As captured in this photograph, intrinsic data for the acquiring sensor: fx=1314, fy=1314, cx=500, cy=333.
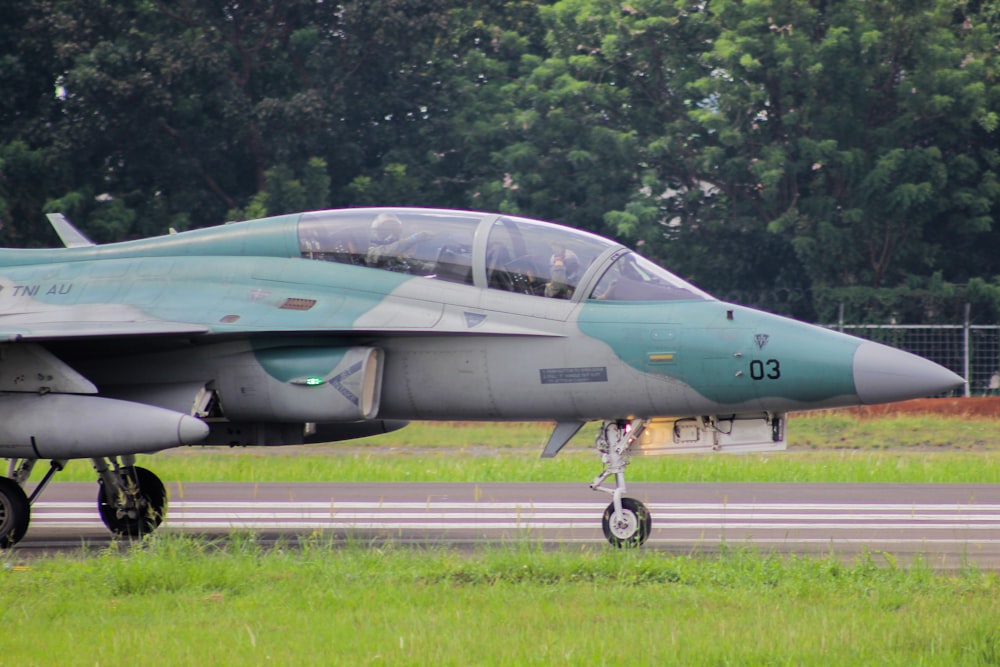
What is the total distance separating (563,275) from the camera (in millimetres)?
9773

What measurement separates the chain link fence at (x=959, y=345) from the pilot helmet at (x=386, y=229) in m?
18.5

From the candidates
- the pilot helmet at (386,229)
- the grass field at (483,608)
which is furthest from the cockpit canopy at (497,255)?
the grass field at (483,608)

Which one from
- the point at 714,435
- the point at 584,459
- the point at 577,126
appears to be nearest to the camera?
the point at 714,435

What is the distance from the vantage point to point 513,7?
36000mm

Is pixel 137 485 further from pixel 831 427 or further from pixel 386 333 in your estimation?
pixel 831 427

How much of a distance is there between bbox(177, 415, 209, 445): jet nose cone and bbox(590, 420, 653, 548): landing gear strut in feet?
9.40

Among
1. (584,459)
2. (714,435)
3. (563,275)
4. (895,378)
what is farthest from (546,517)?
(584,459)

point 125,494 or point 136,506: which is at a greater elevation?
point 125,494

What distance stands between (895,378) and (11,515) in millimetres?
6792

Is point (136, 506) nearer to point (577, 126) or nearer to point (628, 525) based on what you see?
point (628, 525)

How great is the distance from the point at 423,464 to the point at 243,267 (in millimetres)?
7653

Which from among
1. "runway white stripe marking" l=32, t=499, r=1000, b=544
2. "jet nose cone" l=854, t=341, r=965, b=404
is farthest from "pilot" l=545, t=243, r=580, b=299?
"runway white stripe marking" l=32, t=499, r=1000, b=544

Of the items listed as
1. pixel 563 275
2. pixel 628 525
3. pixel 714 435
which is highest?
pixel 563 275

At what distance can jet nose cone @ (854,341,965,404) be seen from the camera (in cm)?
877
